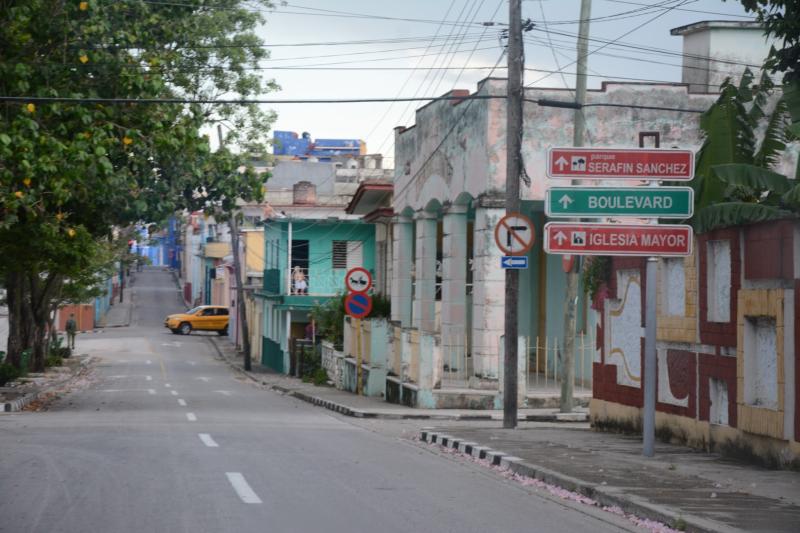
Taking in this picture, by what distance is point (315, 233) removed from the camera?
173ft

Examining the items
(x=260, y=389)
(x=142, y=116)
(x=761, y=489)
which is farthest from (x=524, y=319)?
(x=761, y=489)

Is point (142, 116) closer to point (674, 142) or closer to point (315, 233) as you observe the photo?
point (674, 142)

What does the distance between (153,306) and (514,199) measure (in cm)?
8323

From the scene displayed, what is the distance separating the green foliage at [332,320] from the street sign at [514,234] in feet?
63.3

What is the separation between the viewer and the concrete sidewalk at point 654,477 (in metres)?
9.81

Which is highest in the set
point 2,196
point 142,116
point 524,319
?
point 142,116

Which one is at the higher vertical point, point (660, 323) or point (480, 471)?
point (660, 323)

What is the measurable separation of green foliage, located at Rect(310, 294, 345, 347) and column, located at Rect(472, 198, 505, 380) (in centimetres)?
1165

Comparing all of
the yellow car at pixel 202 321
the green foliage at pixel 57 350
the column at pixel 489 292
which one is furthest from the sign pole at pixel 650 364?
the yellow car at pixel 202 321

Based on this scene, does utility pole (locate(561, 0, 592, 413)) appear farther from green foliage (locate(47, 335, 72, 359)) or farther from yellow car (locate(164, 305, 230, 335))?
yellow car (locate(164, 305, 230, 335))

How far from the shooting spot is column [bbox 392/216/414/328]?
115 feet

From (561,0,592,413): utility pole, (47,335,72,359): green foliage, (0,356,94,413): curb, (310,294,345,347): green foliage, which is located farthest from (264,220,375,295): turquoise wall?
(561,0,592,413): utility pole

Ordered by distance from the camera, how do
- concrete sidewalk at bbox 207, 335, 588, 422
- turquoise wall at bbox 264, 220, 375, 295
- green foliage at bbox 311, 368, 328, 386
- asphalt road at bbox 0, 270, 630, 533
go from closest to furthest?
asphalt road at bbox 0, 270, 630, 533
concrete sidewalk at bbox 207, 335, 588, 422
green foliage at bbox 311, 368, 328, 386
turquoise wall at bbox 264, 220, 375, 295

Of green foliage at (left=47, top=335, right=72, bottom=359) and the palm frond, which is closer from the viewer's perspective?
the palm frond
